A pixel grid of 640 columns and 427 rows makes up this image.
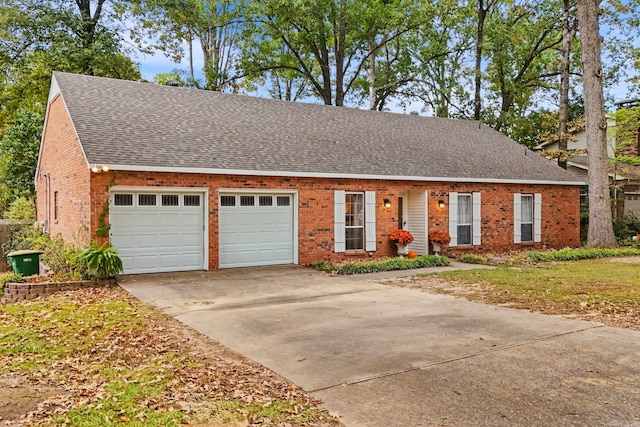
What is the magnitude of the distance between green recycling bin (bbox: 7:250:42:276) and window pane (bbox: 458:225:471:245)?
39.4 ft

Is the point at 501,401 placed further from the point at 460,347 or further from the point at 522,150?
the point at 522,150

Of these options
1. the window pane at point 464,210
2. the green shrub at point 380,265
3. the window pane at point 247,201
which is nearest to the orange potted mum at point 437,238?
the window pane at point 464,210

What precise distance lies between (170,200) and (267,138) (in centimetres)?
385

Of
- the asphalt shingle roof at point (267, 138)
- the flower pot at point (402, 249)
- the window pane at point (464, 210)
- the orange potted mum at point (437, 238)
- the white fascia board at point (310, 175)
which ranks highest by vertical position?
the asphalt shingle roof at point (267, 138)

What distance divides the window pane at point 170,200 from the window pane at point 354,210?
15.9 ft

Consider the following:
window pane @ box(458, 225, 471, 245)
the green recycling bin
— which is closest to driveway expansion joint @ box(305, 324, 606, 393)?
the green recycling bin

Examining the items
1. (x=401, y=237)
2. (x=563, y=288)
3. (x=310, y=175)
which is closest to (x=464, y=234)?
(x=401, y=237)

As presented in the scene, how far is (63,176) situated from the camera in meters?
13.2

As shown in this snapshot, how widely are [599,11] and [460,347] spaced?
16315 millimetres

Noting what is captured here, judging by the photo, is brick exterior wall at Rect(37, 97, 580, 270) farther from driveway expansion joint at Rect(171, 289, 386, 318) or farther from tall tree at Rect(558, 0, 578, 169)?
A: driveway expansion joint at Rect(171, 289, 386, 318)

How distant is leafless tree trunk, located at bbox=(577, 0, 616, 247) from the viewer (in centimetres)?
1677

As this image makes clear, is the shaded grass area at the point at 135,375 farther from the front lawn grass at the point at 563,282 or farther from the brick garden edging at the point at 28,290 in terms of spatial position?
the front lawn grass at the point at 563,282

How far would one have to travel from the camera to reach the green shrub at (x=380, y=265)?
11930mm

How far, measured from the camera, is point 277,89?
32594mm
